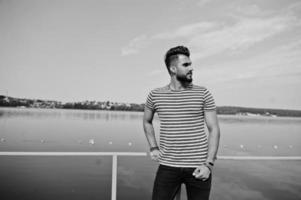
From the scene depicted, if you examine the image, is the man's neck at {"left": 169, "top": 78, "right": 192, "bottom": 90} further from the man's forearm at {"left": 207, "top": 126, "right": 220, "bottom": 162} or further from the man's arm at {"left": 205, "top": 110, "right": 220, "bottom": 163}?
the man's forearm at {"left": 207, "top": 126, "right": 220, "bottom": 162}

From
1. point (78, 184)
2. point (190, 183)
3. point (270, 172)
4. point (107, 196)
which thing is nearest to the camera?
point (190, 183)

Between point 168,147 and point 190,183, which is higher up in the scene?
point 168,147

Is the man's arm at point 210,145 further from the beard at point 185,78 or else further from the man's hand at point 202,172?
the beard at point 185,78

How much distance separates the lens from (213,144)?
1.48m

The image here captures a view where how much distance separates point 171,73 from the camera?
1677 mm

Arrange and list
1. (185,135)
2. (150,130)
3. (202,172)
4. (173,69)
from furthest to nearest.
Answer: (150,130), (173,69), (185,135), (202,172)

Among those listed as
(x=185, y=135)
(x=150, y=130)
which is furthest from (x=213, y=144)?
(x=150, y=130)

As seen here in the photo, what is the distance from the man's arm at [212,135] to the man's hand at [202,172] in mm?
55

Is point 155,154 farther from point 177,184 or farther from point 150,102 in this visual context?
point 150,102

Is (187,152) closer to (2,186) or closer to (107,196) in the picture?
(107,196)

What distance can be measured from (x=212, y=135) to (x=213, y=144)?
0.19ft

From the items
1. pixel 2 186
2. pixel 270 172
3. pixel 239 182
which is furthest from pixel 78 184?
pixel 270 172

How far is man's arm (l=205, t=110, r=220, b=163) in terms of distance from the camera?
1.47 m

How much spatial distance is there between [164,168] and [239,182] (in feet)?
62.4
